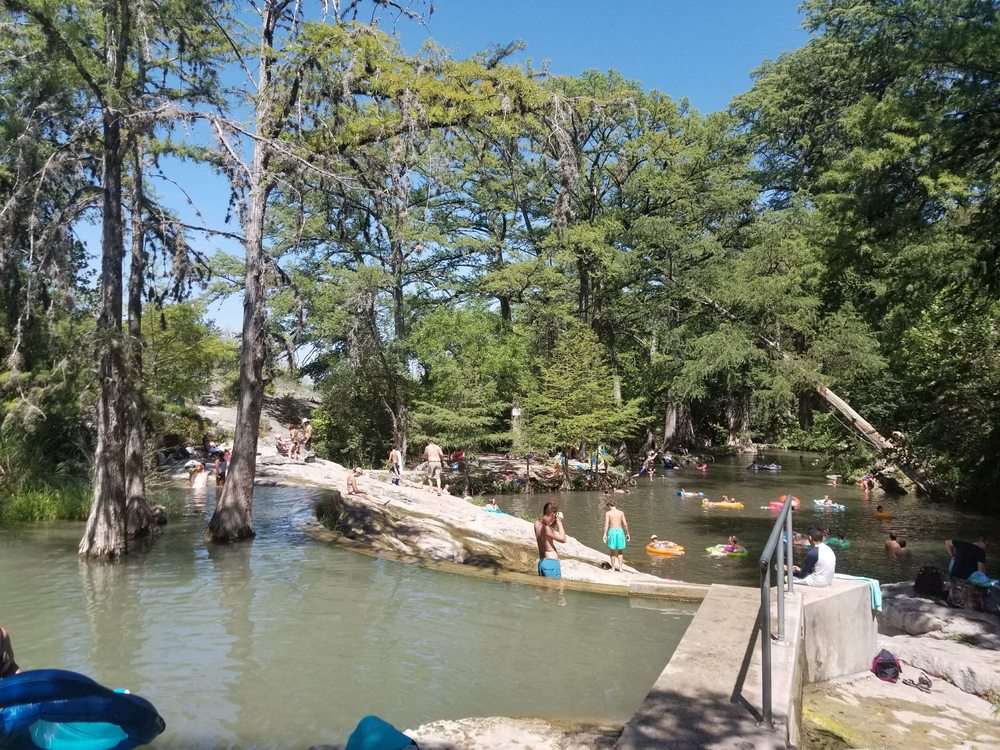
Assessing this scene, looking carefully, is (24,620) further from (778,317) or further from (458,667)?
(778,317)

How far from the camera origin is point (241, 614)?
9.78 m

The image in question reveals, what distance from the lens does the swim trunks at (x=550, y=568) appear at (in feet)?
37.7

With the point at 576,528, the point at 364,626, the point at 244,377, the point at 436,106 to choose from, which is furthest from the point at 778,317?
the point at 364,626

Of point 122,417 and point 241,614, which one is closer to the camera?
point 241,614

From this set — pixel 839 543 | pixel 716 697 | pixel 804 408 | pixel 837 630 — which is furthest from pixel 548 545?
A: pixel 804 408

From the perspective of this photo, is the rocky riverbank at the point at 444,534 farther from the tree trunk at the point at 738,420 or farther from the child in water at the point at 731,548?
the tree trunk at the point at 738,420

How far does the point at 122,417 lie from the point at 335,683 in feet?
27.3

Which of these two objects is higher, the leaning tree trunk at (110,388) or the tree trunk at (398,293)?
the tree trunk at (398,293)

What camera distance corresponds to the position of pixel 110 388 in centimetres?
1284

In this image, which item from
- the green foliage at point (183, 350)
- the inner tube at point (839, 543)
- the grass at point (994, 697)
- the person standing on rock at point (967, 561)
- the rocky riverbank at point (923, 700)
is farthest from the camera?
the green foliage at point (183, 350)

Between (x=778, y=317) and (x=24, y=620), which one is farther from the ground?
(x=778, y=317)

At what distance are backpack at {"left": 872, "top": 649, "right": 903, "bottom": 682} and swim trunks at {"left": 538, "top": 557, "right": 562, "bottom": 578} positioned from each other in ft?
16.3

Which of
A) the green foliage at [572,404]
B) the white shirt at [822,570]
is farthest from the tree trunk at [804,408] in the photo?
the white shirt at [822,570]

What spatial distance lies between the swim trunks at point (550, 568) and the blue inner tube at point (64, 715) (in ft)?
22.3
